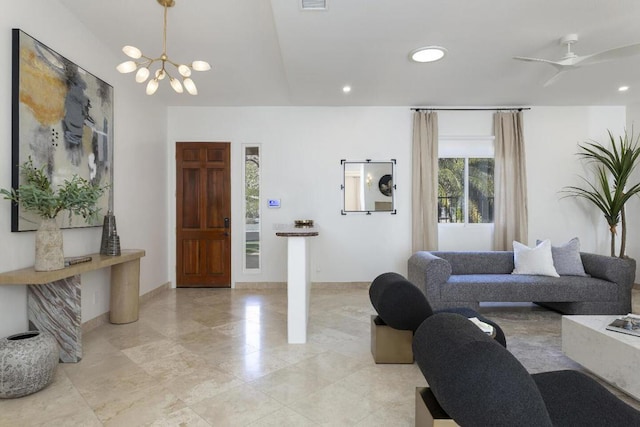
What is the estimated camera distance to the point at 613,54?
2854 millimetres

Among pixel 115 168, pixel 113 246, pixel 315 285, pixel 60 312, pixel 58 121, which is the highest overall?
pixel 58 121

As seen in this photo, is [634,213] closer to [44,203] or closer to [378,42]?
[378,42]

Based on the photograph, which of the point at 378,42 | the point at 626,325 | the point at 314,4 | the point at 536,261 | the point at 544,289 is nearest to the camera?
the point at 626,325

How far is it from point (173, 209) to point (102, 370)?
3.23m

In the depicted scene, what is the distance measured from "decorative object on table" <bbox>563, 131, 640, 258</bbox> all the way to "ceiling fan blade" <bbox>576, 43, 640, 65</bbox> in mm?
2523

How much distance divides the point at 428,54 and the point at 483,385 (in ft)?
11.0

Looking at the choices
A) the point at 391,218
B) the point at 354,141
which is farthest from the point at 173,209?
the point at 391,218

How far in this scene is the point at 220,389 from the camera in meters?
2.37

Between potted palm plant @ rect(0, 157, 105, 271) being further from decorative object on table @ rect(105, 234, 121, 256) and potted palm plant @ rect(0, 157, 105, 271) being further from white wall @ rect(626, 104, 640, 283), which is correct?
white wall @ rect(626, 104, 640, 283)

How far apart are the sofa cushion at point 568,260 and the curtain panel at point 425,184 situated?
1616 mm

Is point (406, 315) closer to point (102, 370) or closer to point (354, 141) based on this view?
point (102, 370)

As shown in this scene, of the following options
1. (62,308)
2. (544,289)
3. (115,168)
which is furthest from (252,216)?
(544,289)

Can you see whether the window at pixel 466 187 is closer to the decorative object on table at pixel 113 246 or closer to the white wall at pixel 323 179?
the white wall at pixel 323 179

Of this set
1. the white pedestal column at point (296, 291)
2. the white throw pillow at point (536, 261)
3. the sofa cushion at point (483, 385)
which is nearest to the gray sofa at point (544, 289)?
the white throw pillow at point (536, 261)
